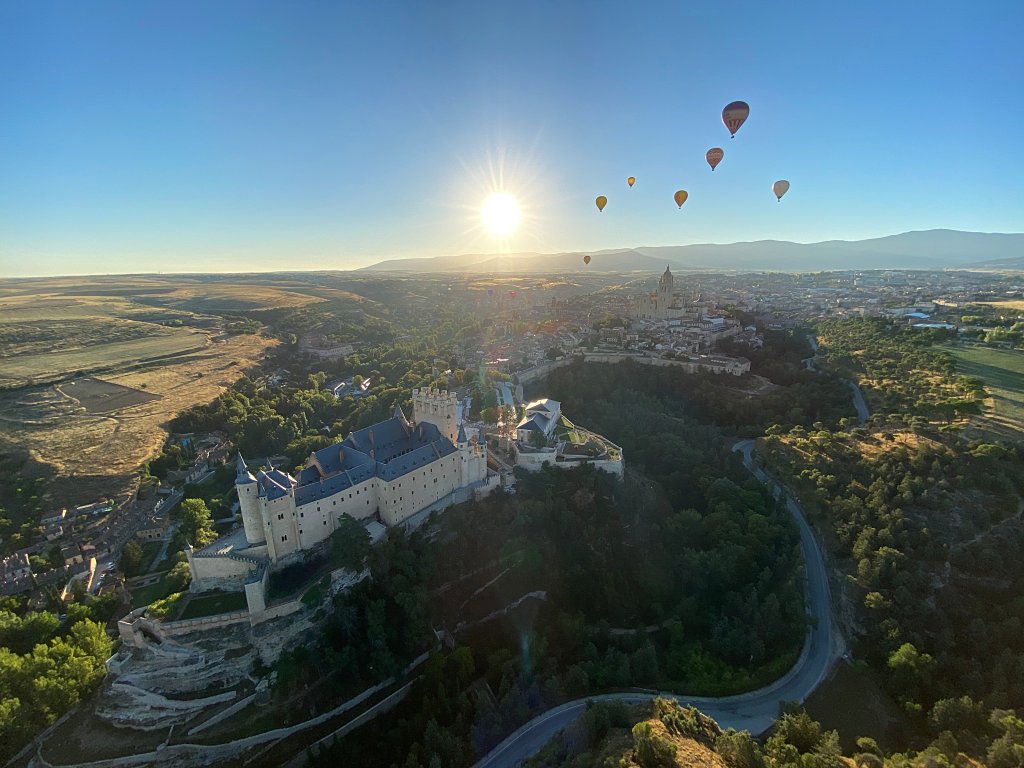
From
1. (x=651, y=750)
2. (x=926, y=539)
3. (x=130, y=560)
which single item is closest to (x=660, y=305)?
(x=926, y=539)

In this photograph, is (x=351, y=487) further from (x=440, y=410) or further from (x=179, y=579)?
(x=179, y=579)

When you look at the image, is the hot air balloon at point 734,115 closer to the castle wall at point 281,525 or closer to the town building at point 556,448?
the town building at point 556,448

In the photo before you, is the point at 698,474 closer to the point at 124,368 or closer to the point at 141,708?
the point at 141,708

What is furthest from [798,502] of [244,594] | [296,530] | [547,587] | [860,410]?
[244,594]

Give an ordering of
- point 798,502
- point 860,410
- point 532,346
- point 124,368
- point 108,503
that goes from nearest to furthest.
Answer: point 108,503 → point 798,502 → point 860,410 → point 124,368 → point 532,346

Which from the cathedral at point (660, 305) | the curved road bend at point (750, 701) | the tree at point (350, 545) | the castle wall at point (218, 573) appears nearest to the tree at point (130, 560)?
the castle wall at point (218, 573)

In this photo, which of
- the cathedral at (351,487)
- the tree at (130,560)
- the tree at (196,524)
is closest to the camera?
the cathedral at (351,487)
